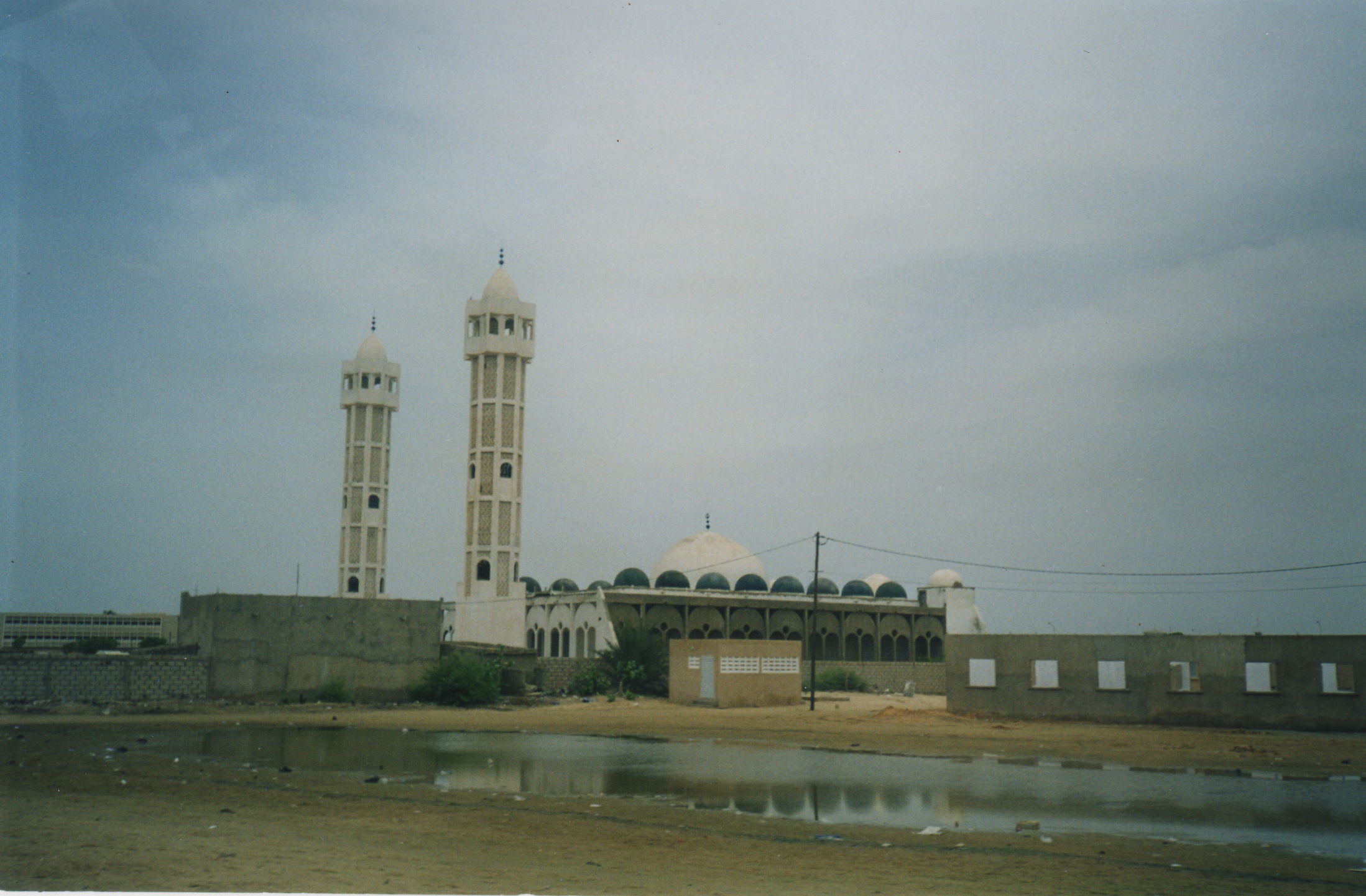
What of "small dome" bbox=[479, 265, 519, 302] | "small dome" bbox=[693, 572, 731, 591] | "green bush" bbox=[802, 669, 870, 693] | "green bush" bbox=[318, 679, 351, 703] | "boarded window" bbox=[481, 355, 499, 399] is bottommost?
"green bush" bbox=[802, 669, 870, 693]

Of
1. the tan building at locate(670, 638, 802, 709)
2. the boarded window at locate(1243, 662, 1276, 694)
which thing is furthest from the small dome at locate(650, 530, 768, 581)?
the boarded window at locate(1243, 662, 1276, 694)

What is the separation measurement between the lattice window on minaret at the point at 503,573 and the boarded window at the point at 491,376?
745 cm

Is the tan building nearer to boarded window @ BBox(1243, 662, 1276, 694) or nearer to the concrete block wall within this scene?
the concrete block wall

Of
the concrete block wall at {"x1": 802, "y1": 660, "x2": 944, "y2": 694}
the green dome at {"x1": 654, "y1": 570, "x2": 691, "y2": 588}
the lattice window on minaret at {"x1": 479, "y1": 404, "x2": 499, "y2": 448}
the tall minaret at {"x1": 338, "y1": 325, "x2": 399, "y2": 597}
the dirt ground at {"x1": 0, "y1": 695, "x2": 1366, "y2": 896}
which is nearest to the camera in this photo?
the dirt ground at {"x1": 0, "y1": 695, "x2": 1366, "y2": 896}

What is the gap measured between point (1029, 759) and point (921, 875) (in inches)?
431

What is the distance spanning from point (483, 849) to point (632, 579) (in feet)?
153

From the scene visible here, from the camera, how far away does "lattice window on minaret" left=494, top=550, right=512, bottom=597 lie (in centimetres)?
5078

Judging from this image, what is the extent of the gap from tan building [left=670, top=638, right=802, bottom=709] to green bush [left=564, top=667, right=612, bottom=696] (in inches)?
133

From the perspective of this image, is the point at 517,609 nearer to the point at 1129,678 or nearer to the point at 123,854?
the point at 1129,678

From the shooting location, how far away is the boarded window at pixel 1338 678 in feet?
77.5

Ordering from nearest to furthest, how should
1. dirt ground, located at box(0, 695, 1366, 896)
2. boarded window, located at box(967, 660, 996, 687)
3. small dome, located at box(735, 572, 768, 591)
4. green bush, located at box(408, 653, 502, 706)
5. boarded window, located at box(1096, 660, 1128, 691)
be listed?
dirt ground, located at box(0, 695, 1366, 896)
boarded window, located at box(1096, 660, 1128, 691)
boarded window, located at box(967, 660, 996, 687)
green bush, located at box(408, 653, 502, 706)
small dome, located at box(735, 572, 768, 591)

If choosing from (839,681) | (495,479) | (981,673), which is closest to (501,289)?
(495,479)

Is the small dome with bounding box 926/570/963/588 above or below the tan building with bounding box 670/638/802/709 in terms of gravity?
above

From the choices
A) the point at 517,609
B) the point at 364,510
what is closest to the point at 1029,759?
the point at 517,609
